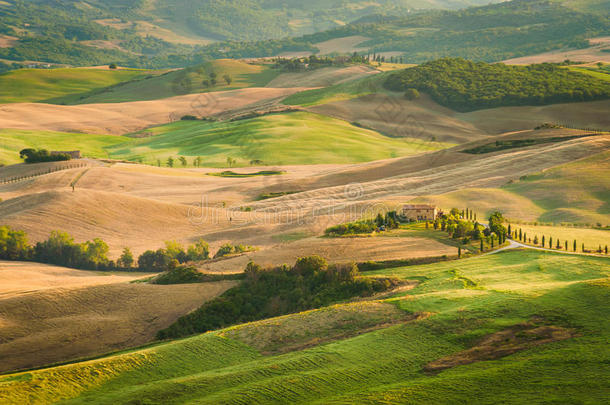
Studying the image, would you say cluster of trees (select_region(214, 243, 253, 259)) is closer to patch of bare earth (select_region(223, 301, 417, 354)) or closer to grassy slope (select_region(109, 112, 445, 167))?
patch of bare earth (select_region(223, 301, 417, 354))

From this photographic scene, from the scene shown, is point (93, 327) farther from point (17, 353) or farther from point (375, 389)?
point (375, 389)

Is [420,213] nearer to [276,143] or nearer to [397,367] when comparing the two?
[397,367]

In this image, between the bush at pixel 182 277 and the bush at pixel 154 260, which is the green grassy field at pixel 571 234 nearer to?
the bush at pixel 182 277

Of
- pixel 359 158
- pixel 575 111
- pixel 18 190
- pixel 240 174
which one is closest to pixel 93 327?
pixel 18 190

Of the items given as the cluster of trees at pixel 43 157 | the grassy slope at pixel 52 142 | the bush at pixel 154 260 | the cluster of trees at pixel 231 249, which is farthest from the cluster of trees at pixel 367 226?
the grassy slope at pixel 52 142

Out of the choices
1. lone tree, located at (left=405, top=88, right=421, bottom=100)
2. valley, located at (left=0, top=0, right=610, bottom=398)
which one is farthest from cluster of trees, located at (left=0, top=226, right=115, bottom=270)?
lone tree, located at (left=405, top=88, right=421, bottom=100)

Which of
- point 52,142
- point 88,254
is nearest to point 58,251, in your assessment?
point 88,254
